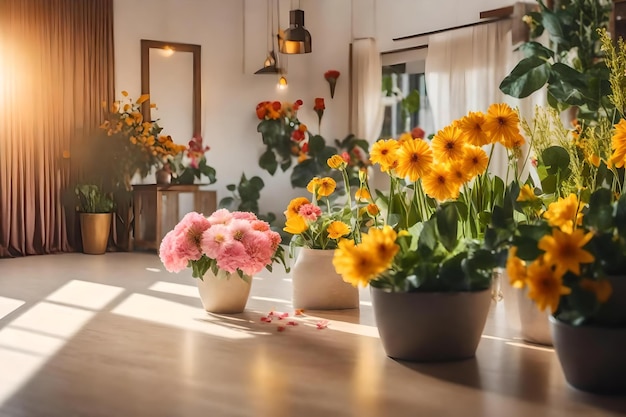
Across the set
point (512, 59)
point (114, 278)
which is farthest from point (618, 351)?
point (512, 59)

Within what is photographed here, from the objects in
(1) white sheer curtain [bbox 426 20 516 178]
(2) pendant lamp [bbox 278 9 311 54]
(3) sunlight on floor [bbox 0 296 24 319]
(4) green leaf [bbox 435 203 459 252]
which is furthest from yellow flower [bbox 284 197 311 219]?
(1) white sheer curtain [bbox 426 20 516 178]

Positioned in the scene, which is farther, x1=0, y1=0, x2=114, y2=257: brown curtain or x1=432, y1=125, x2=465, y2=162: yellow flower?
x1=0, y1=0, x2=114, y2=257: brown curtain

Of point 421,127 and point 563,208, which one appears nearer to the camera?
point 563,208

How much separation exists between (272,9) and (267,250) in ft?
18.1

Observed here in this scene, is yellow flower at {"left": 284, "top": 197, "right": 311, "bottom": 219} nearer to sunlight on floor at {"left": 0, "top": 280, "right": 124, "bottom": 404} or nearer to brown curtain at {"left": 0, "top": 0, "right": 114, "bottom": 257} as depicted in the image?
sunlight on floor at {"left": 0, "top": 280, "right": 124, "bottom": 404}

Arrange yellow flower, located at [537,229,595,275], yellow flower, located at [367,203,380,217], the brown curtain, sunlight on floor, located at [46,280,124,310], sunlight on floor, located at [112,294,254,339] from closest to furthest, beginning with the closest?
yellow flower, located at [537,229,595,275], yellow flower, located at [367,203,380,217], sunlight on floor, located at [112,294,254,339], sunlight on floor, located at [46,280,124,310], the brown curtain

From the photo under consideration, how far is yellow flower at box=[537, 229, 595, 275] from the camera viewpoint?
185 cm

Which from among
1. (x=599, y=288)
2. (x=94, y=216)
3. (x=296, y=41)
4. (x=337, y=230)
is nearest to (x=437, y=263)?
(x=599, y=288)

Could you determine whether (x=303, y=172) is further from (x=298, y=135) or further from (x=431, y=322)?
(x=431, y=322)

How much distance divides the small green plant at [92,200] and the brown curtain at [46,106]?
0.10m

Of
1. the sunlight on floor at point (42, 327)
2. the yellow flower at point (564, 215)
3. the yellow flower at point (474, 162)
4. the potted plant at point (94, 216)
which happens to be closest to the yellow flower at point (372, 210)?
the yellow flower at point (474, 162)

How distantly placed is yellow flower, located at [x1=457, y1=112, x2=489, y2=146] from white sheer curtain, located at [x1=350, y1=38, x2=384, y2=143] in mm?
5336

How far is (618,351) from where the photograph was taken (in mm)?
1954

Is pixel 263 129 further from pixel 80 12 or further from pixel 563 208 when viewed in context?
pixel 563 208
